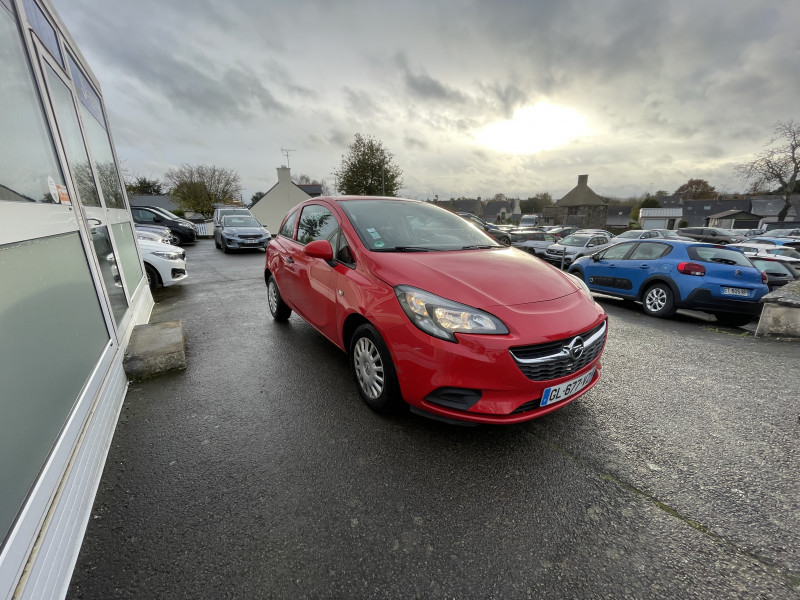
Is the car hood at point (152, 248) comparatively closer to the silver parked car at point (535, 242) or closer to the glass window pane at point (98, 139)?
the glass window pane at point (98, 139)

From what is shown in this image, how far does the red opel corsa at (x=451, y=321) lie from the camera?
2047mm

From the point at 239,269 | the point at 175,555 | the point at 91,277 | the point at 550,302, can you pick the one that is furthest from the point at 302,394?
the point at 239,269

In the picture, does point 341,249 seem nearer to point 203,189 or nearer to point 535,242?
point 535,242

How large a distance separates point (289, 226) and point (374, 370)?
2652 millimetres

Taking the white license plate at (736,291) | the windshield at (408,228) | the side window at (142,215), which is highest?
the side window at (142,215)

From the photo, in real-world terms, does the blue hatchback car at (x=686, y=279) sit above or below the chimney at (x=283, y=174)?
below

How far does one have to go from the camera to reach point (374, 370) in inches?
100

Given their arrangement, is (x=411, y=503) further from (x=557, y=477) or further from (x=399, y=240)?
(x=399, y=240)

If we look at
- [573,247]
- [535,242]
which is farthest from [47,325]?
[535,242]

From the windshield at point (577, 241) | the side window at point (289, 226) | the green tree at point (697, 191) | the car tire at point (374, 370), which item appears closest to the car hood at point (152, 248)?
the side window at point (289, 226)

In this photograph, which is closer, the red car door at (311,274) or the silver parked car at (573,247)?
the red car door at (311,274)

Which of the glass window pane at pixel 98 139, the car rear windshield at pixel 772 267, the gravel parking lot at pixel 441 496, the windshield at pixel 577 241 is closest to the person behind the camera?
the gravel parking lot at pixel 441 496

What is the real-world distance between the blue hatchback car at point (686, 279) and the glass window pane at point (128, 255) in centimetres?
804

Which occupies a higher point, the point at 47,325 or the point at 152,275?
the point at 47,325
